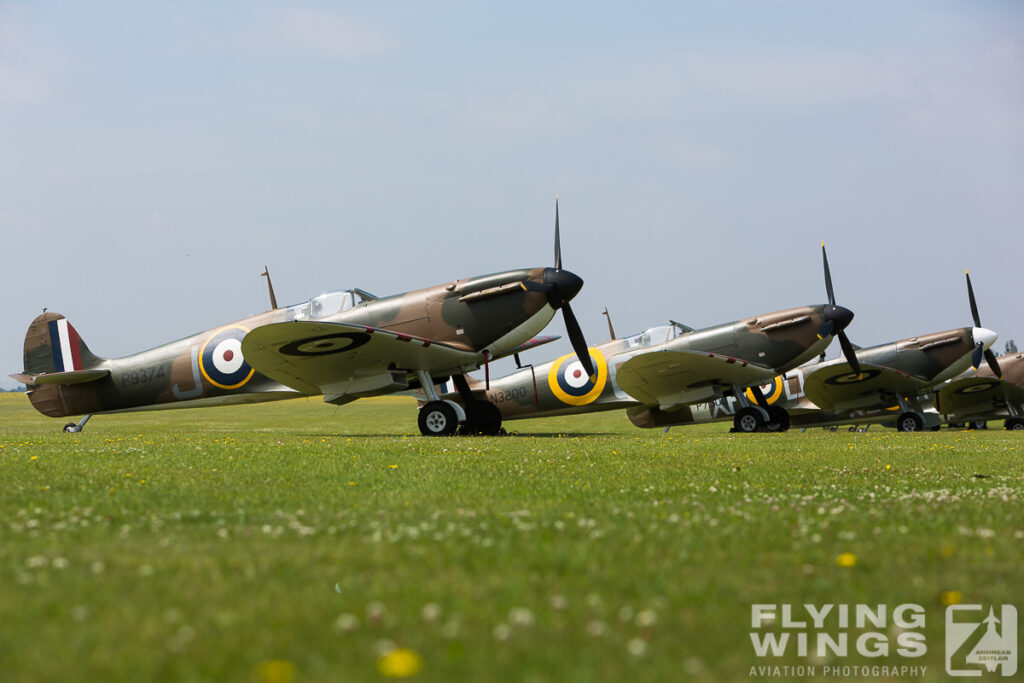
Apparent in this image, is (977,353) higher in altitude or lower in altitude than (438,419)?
lower

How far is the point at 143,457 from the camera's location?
336 inches

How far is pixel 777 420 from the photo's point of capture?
867 inches

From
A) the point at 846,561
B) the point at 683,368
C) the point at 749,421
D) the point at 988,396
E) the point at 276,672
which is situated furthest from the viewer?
the point at 988,396

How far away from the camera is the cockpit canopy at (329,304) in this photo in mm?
17106

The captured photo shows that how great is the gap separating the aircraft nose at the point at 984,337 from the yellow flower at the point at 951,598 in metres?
27.5

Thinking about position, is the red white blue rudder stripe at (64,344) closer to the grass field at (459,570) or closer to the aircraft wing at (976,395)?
the grass field at (459,570)

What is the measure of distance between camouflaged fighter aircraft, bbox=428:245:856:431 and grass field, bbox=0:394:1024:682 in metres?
15.3

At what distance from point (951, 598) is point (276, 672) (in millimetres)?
2183

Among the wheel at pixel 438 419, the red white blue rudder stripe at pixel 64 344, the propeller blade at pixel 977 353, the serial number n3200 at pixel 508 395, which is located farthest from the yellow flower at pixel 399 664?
the propeller blade at pixel 977 353

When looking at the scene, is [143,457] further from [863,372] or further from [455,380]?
[863,372]

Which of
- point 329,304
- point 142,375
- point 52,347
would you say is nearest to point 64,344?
point 52,347

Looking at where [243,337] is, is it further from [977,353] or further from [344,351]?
[977,353]

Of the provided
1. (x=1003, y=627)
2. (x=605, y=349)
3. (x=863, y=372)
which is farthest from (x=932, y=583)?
(x=863, y=372)

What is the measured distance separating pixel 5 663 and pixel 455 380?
51.0 ft
